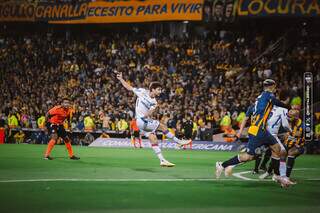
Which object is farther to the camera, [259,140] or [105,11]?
[105,11]

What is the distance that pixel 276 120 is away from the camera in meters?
12.6

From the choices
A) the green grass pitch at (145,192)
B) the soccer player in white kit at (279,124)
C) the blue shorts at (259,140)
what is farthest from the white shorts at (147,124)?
the blue shorts at (259,140)

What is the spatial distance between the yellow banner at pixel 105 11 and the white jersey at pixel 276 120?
24.2 metres

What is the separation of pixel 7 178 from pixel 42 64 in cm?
2826

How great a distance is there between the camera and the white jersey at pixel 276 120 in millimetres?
12427

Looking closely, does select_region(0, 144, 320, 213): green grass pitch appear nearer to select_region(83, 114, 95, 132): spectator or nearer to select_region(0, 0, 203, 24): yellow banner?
select_region(83, 114, 95, 132): spectator

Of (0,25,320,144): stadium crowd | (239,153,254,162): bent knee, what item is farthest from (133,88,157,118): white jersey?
(0,25,320,144): stadium crowd

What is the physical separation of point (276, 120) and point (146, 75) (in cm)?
2397

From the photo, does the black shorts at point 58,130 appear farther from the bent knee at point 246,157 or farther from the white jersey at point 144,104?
the bent knee at point 246,157

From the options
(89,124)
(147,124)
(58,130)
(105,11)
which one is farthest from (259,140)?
(105,11)

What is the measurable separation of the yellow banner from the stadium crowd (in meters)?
1.87

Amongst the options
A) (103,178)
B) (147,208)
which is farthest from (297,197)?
(103,178)

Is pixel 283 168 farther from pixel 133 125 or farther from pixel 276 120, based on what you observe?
pixel 133 125

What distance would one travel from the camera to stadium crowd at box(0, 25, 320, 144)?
3169 centimetres
